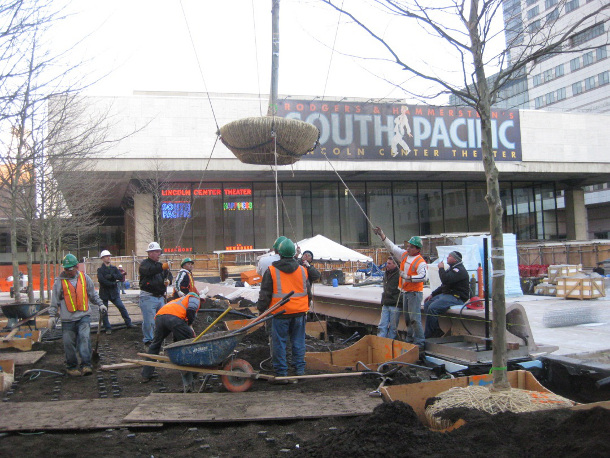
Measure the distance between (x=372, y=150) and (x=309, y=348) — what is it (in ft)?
65.0

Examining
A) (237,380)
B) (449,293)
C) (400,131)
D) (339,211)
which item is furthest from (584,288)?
(339,211)

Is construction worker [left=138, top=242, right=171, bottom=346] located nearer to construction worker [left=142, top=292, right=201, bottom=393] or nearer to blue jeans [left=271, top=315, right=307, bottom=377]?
construction worker [left=142, top=292, right=201, bottom=393]

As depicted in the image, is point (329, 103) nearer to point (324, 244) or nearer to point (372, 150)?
point (372, 150)

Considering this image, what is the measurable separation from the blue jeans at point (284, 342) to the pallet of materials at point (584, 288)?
11787 mm

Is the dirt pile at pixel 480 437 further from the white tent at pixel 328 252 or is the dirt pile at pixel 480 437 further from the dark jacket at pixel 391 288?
the white tent at pixel 328 252

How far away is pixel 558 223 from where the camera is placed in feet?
114

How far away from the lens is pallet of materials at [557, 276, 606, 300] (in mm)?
14828

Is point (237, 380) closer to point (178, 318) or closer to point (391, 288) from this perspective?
point (178, 318)

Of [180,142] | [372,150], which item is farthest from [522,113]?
[180,142]

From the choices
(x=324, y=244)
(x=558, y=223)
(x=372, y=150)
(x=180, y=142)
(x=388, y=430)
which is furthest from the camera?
(x=558, y=223)

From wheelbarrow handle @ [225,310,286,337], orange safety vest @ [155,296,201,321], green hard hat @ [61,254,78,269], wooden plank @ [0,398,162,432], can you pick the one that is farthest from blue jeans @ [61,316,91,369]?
wheelbarrow handle @ [225,310,286,337]

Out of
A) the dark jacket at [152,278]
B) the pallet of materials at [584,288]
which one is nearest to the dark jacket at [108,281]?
the dark jacket at [152,278]

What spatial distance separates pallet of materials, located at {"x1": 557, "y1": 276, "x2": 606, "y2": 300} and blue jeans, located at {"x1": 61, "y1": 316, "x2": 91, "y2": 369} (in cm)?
1340

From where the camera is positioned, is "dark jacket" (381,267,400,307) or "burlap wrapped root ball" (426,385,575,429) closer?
"burlap wrapped root ball" (426,385,575,429)
